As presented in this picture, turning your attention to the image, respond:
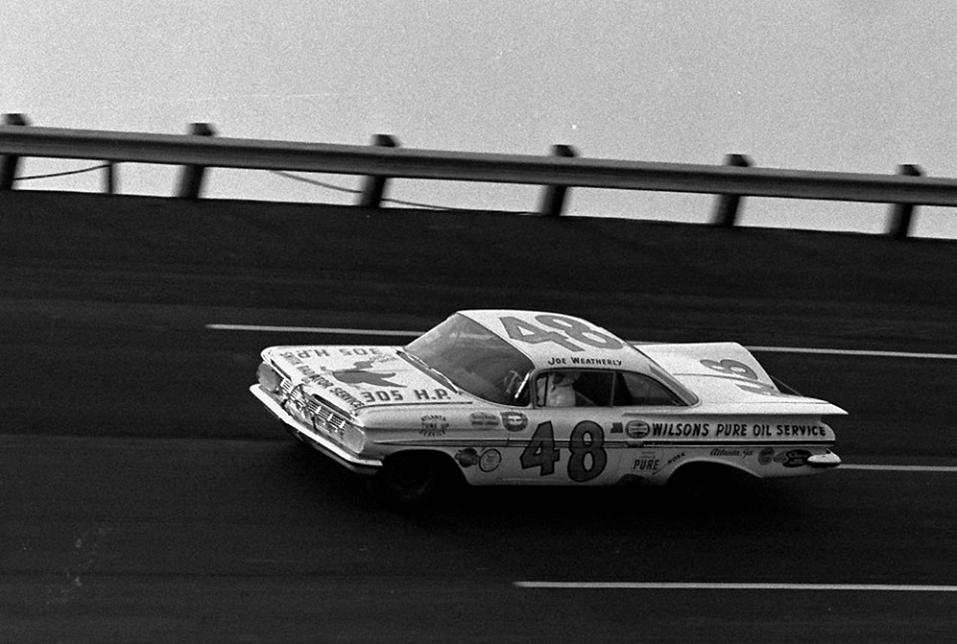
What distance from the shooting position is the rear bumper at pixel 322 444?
974 centimetres

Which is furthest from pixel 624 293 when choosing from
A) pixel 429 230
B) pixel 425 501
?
pixel 425 501

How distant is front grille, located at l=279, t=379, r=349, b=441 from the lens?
9914 mm

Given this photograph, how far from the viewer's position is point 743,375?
1188 cm

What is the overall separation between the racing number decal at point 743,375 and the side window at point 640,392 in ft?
3.09

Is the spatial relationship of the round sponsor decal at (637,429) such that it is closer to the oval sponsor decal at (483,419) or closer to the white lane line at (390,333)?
the oval sponsor decal at (483,419)

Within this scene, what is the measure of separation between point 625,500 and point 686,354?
176 centimetres

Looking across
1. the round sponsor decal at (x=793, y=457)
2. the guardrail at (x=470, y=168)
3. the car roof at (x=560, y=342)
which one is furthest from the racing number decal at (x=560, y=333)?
the guardrail at (x=470, y=168)

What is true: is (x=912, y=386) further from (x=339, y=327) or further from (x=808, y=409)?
(x=339, y=327)

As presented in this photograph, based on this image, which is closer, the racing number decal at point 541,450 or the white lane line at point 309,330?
the racing number decal at point 541,450

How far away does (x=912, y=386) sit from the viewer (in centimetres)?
1391

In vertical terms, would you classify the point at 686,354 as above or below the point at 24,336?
above

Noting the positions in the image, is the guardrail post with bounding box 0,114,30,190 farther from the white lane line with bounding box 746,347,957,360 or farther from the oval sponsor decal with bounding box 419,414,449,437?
the white lane line with bounding box 746,347,957,360

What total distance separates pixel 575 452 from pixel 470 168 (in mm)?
6635

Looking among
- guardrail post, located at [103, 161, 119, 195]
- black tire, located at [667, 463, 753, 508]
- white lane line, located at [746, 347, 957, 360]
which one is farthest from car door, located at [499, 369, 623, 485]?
guardrail post, located at [103, 161, 119, 195]
